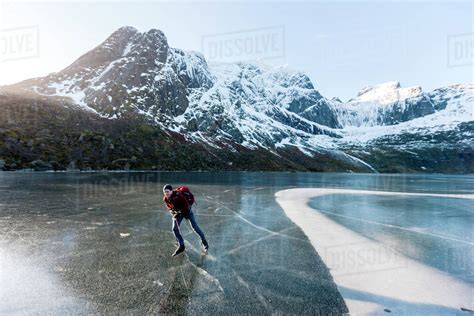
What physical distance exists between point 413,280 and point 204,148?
126826 millimetres

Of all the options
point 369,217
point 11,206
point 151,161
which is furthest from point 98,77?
point 369,217

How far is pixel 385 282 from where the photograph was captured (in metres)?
7.71

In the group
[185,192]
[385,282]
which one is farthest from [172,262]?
[385,282]

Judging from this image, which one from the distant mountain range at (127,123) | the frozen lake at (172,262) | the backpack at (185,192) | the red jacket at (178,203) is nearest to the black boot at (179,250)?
the frozen lake at (172,262)

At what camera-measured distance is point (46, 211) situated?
56.4ft

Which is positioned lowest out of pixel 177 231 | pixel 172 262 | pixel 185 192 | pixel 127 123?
pixel 172 262

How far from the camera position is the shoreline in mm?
6391

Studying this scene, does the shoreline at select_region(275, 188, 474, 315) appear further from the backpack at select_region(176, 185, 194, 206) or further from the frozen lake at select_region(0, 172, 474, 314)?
the backpack at select_region(176, 185, 194, 206)

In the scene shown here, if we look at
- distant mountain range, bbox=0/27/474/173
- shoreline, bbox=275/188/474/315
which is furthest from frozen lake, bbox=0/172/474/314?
distant mountain range, bbox=0/27/474/173

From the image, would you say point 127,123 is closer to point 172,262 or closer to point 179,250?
point 179,250

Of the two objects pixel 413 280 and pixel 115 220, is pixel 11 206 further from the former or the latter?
pixel 413 280

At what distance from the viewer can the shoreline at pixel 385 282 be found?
21.0 feet

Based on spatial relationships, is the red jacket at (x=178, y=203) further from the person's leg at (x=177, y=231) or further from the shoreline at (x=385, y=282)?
the shoreline at (x=385, y=282)

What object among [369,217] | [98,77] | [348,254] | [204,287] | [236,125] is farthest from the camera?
[236,125]
